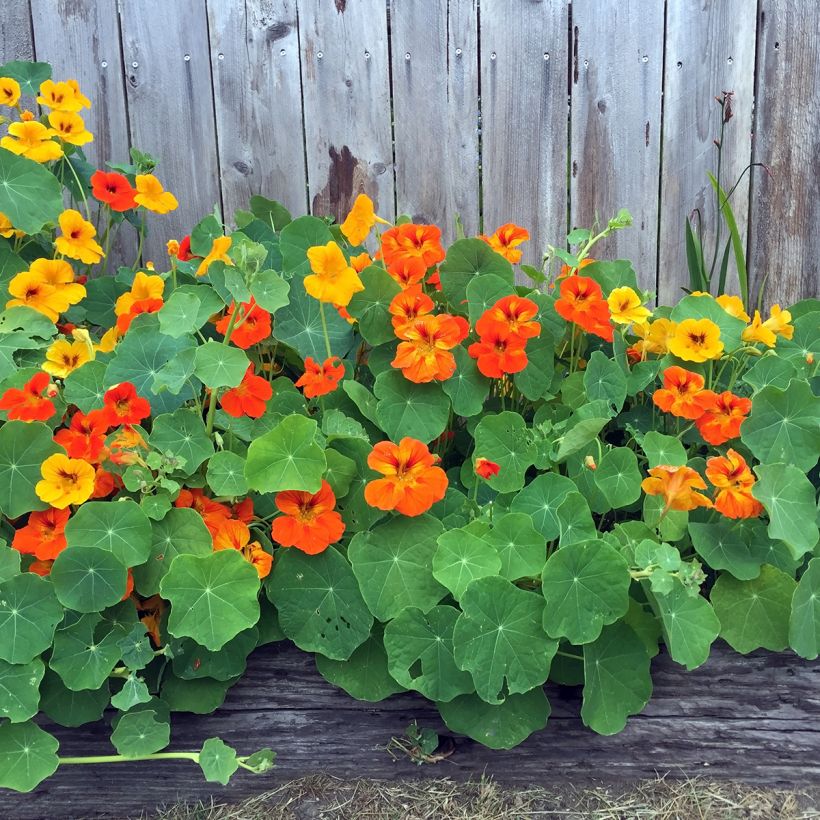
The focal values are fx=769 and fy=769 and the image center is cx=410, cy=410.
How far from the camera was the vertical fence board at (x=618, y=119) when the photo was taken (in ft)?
7.26

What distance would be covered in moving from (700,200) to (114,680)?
2012mm

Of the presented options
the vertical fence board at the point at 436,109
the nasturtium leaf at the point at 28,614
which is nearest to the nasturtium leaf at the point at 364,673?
the nasturtium leaf at the point at 28,614

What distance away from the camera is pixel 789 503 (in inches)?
54.6

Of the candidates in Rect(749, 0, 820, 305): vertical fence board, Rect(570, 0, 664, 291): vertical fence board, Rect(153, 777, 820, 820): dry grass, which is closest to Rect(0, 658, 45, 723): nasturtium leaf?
Rect(153, 777, 820, 820): dry grass

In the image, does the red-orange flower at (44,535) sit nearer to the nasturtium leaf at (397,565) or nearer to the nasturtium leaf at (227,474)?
the nasturtium leaf at (227,474)

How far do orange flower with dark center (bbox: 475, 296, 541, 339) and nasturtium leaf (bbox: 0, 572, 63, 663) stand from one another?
0.92m

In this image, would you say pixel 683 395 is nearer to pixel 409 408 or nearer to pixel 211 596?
pixel 409 408

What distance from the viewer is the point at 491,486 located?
1.51m

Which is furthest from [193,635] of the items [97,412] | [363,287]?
[363,287]

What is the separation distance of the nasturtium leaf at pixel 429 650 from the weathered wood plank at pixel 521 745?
5.6 inches

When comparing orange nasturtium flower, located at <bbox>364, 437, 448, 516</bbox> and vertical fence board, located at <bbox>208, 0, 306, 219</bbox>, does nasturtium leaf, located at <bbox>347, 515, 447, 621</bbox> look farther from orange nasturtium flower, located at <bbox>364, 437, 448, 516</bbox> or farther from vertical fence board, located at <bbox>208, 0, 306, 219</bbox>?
vertical fence board, located at <bbox>208, 0, 306, 219</bbox>

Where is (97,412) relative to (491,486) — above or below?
above

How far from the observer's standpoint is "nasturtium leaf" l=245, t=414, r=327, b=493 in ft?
4.39

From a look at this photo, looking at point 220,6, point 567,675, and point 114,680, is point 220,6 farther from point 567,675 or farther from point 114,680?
point 567,675
